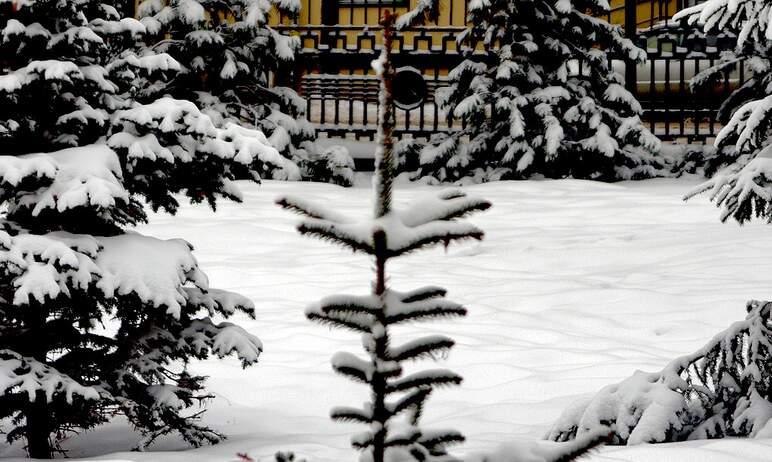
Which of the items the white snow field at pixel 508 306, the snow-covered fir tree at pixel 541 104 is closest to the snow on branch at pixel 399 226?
the white snow field at pixel 508 306

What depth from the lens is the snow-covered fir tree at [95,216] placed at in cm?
392

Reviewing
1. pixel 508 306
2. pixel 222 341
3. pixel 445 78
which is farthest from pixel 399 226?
pixel 445 78

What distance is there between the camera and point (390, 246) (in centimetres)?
138

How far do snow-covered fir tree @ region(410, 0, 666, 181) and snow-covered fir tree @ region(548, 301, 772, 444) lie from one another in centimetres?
828

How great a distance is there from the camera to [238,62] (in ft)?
41.2

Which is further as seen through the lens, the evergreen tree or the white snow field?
the evergreen tree

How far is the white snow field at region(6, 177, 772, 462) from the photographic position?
4605 mm

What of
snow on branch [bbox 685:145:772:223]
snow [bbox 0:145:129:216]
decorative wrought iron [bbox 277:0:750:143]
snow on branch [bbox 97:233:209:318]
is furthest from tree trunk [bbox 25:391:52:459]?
decorative wrought iron [bbox 277:0:750:143]

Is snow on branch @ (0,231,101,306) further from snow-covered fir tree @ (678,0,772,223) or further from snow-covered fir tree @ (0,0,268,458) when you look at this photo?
snow-covered fir tree @ (678,0,772,223)

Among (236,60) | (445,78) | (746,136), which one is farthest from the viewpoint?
(445,78)

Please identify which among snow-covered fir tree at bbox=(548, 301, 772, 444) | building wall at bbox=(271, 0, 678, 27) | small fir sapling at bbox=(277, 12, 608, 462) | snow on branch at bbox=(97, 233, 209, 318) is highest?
building wall at bbox=(271, 0, 678, 27)

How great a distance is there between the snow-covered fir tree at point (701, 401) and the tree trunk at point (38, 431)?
2089mm

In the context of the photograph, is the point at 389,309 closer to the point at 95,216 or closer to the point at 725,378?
the point at 725,378

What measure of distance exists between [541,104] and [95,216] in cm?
889
